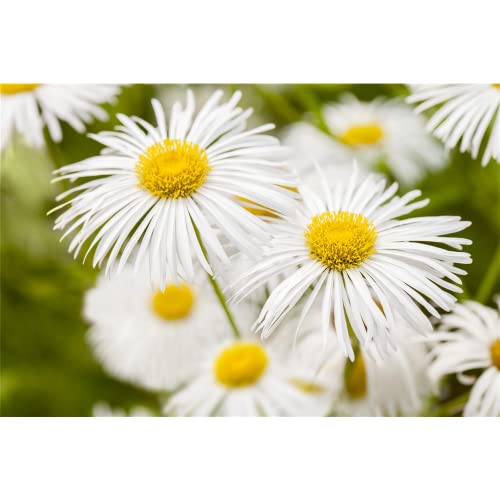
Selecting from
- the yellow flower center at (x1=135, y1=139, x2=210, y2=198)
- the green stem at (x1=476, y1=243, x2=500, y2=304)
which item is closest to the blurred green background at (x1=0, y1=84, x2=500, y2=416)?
the green stem at (x1=476, y1=243, x2=500, y2=304)

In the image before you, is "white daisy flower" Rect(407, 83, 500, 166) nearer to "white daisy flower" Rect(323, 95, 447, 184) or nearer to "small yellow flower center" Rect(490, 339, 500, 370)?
"white daisy flower" Rect(323, 95, 447, 184)

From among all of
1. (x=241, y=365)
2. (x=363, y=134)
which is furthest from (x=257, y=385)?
(x=363, y=134)

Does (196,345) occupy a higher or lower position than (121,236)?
lower

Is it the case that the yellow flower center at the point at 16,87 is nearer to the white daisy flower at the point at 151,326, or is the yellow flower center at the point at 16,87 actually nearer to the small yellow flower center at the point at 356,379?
the white daisy flower at the point at 151,326

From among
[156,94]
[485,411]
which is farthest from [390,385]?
[156,94]

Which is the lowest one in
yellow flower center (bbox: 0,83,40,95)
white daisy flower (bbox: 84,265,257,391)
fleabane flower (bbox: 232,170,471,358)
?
white daisy flower (bbox: 84,265,257,391)
